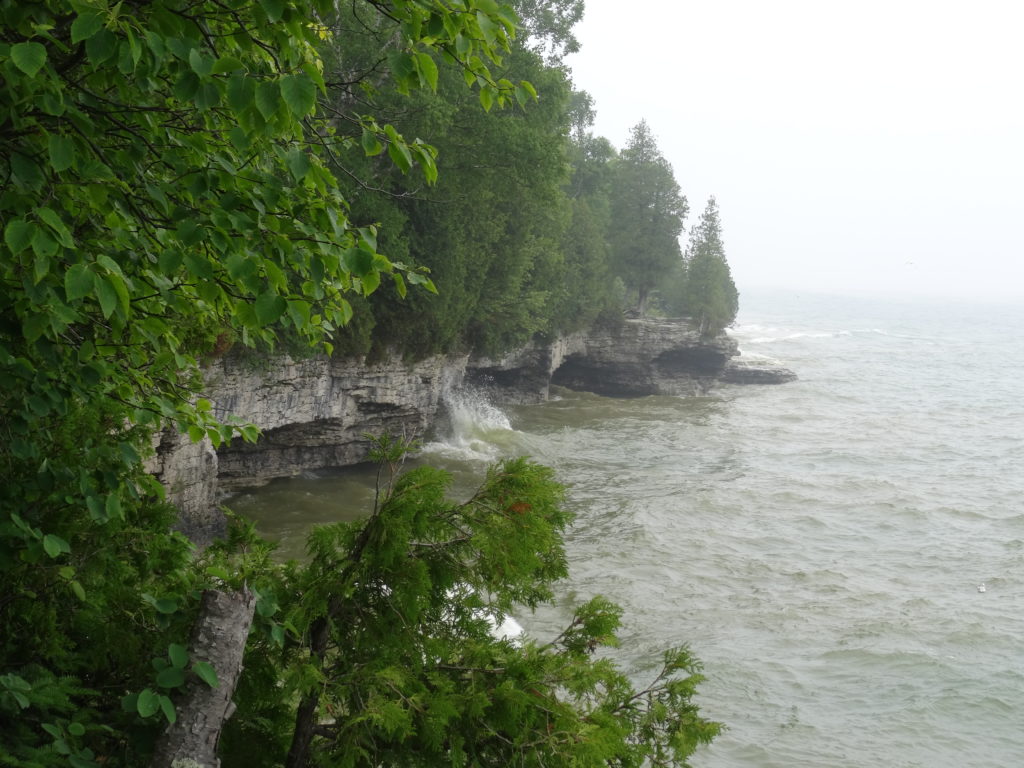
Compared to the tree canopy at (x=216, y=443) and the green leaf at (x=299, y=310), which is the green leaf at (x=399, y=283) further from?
the green leaf at (x=299, y=310)

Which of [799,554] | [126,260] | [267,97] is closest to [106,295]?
[267,97]

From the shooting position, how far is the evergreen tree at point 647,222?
46.5 meters

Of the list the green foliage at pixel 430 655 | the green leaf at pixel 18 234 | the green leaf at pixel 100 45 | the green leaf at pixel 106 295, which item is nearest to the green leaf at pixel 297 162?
the green leaf at pixel 100 45

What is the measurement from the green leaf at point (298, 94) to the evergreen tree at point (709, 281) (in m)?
44.2

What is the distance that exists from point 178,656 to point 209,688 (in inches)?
8.3

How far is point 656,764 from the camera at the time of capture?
5344 mm

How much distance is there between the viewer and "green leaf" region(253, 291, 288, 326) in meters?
3.56

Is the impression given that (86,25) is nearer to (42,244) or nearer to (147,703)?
(42,244)

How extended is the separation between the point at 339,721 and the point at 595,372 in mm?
39176

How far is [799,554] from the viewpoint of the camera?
66.7 ft

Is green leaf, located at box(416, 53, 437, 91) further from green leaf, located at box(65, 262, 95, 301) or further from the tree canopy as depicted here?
green leaf, located at box(65, 262, 95, 301)

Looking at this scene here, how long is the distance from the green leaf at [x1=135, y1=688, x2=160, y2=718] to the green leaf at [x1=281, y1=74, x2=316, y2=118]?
253cm

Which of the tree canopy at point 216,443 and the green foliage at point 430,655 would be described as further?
the green foliage at point 430,655

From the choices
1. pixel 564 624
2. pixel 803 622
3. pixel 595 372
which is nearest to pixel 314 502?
pixel 564 624
